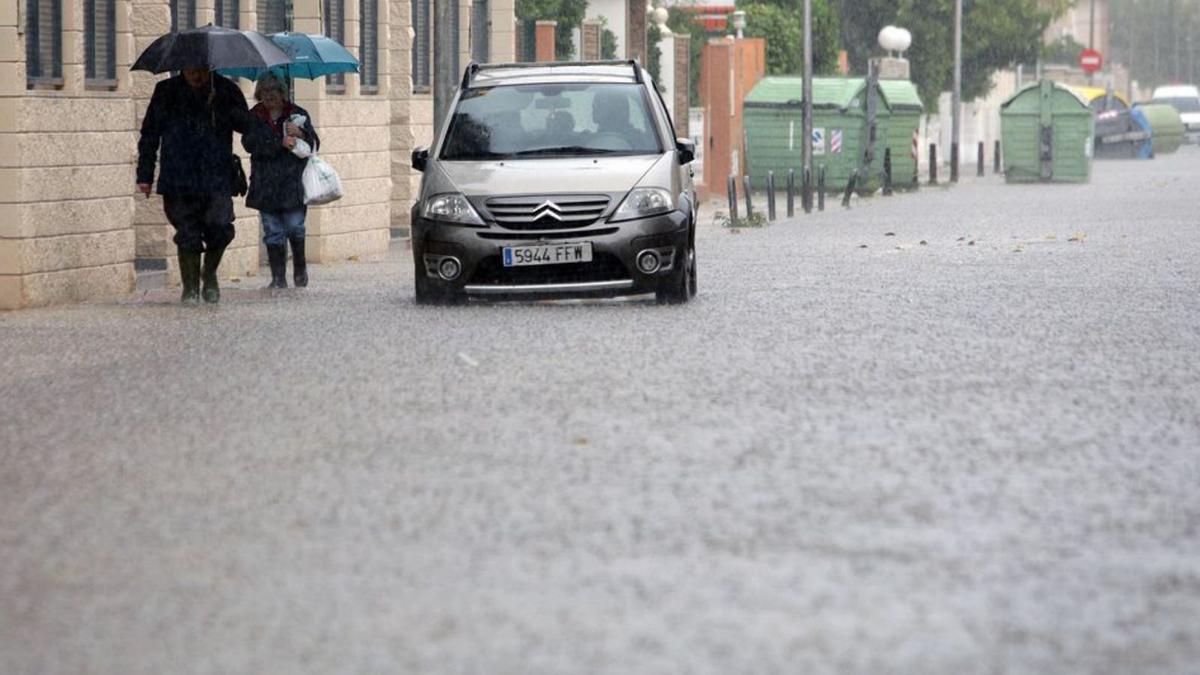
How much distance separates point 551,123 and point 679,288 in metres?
1.61

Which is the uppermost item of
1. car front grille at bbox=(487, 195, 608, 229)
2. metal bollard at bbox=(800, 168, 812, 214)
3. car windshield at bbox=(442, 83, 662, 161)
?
car windshield at bbox=(442, 83, 662, 161)

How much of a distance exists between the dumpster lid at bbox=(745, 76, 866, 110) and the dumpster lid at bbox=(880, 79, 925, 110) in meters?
0.70

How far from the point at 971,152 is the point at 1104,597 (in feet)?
252

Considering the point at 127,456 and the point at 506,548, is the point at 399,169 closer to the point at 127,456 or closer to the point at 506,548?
the point at 127,456

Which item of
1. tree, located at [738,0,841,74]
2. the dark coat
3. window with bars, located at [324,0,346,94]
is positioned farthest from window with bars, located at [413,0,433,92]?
tree, located at [738,0,841,74]

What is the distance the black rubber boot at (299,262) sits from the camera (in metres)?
19.8

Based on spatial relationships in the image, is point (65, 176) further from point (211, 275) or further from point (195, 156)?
point (195, 156)

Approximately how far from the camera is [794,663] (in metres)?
5.75

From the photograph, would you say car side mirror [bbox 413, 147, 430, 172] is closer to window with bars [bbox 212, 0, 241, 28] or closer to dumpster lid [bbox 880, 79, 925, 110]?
window with bars [bbox 212, 0, 241, 28]

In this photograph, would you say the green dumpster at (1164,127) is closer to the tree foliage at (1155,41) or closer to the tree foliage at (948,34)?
the tree foliage at (948,34)

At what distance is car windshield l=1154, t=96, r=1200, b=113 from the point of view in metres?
103

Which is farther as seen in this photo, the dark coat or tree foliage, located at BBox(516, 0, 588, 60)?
tree foliage, located at BBox(516, 0, 588, 60)

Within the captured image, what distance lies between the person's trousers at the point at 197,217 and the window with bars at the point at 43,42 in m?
1.45

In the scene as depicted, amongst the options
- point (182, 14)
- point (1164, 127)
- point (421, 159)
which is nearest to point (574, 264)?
point (421, 159)
